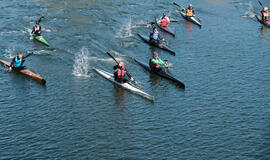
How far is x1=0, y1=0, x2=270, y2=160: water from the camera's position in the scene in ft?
79.4

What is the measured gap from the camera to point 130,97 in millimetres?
30344

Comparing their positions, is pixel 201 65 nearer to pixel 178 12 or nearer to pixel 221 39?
pixel 221 39

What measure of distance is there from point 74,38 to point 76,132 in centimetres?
1976

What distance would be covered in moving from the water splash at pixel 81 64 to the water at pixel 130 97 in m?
0.10

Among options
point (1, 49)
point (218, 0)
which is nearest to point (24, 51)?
point (1, 49)

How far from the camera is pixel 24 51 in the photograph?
38.4 meters

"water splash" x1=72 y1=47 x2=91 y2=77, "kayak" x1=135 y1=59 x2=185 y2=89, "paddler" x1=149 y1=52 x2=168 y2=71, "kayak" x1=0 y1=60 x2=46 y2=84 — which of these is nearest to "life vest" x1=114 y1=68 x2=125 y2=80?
"water splash" x1=72 y1=47 x2=91 y2=77

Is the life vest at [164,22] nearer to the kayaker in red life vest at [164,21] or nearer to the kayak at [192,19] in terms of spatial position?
the kayaker in red life vest at [164,21]

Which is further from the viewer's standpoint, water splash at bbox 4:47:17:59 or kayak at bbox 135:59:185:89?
water splash at bbox 4:47:17:59

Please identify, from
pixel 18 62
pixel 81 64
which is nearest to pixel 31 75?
pixel 18 62

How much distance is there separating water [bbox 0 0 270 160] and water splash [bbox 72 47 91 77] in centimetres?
10

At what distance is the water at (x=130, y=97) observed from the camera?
24.2 m

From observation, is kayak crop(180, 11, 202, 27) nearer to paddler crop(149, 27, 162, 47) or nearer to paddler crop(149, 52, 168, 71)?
paddler crop(149, 27, 162, 47)

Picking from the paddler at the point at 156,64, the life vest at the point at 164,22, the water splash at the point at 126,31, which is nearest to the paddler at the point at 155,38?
the water splash at the point at 126,31
